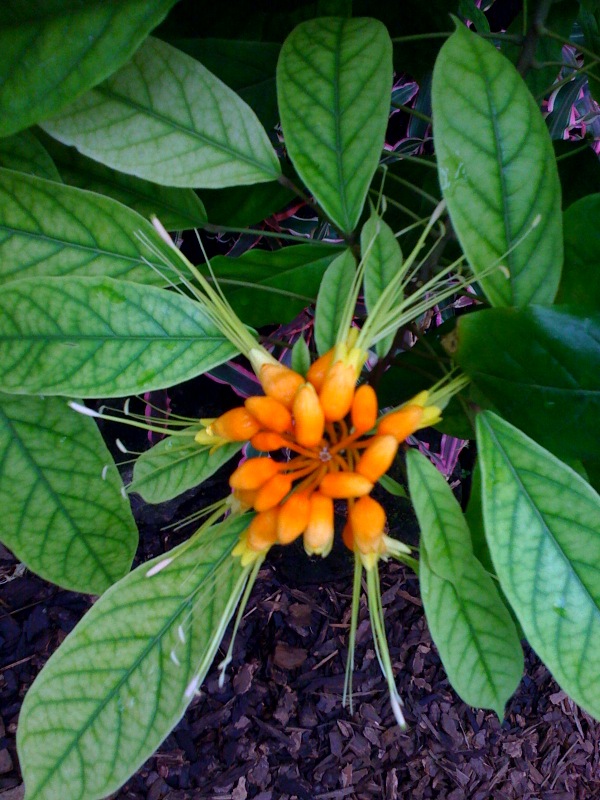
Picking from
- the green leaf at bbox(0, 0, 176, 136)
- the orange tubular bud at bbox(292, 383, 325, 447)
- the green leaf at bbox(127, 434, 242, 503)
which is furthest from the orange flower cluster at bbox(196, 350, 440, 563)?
the green leaf at bbox(0, 0, 176, 136)

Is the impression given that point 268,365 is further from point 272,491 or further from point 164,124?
point 164,124

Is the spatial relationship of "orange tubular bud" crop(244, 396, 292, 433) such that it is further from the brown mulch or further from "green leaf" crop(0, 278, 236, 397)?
the brown mulch

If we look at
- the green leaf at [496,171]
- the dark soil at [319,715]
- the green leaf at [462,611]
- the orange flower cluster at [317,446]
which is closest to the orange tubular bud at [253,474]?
the orange flower cluster at [317,446]

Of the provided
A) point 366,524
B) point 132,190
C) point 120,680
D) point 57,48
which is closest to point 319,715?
point 120,680

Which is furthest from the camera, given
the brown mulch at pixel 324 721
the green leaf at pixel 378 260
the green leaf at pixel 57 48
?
the brown mulch at pixel 324 721

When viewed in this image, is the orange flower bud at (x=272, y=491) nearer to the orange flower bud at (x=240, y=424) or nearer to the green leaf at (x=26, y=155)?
the orange flower bud at (x=240, y=424)

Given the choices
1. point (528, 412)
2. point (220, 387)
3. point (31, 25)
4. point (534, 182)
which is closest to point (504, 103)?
point (534, 182)

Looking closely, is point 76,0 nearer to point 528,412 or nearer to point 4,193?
point 4,193
